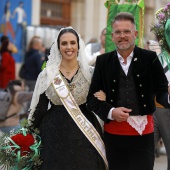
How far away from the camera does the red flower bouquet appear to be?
182 inches

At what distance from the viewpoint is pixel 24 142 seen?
4.66m

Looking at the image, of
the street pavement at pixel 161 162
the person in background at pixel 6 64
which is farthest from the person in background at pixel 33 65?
the street pavement at pixel 161 162

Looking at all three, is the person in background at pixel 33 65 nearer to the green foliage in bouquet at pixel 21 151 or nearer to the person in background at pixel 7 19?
the person in background at pixel 7 19

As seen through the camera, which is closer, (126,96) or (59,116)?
(126,96)

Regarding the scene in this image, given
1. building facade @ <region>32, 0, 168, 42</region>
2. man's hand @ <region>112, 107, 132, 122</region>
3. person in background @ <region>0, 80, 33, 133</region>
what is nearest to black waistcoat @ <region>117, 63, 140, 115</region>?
man's hand @ <region>112, 107, 132, 122</region>

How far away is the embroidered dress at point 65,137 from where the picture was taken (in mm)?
4582

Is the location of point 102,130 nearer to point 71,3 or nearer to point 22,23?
point 22,23

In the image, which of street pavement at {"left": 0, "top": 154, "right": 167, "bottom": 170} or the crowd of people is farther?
street pavement at {"left": 0, "top": 154, "right": 167, "bottom": 170}

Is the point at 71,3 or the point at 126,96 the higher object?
the point at 71,3

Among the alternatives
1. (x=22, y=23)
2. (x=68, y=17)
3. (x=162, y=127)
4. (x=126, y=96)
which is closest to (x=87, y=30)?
(x=68, y=17)

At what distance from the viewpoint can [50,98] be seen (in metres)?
4.74

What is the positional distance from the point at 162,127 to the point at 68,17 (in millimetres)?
12811

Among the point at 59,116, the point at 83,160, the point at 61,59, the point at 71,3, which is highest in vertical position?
the point at 71,3

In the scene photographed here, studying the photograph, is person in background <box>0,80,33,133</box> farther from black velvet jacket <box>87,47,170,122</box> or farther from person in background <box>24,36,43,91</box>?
black velvet jacket <box>87,47,170,122</box>
